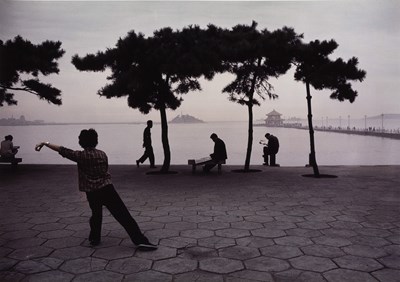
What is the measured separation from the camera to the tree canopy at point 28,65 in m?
11.3

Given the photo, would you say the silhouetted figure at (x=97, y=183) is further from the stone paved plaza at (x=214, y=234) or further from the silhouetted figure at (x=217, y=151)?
the silhouetted figure at (x=217, y=151)

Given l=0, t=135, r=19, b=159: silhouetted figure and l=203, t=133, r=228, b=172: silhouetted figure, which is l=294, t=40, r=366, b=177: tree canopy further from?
l=0, t=135, r=19, b=159: silhouetted figure

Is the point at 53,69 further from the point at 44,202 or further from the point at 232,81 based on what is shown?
the point at 44,202

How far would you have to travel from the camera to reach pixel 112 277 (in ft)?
11.1

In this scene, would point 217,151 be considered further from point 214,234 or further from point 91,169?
point 91,169

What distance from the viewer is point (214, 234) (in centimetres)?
475

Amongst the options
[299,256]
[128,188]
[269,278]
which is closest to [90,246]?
[269,278]

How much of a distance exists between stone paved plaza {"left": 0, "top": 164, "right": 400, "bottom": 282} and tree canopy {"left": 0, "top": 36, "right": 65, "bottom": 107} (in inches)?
186

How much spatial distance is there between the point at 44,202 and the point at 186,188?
3.31 m

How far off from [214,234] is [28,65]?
1014cm

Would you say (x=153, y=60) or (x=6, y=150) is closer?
(x=153, y=60)

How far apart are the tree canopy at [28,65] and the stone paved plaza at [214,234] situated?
473cm

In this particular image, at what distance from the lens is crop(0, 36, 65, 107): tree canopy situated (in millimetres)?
11258

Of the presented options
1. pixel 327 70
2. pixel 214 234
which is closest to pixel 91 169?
pixel 214 234
